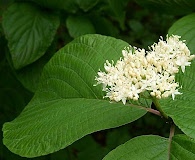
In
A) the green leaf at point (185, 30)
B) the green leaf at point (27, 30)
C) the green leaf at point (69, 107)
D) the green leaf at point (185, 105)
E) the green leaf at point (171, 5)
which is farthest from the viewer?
the green leaf at point (27, 30)

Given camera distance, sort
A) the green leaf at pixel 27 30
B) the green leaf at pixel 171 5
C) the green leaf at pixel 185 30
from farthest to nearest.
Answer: the green leaf at pixel 27 30 < the green leaf at pixel 171 5 < the green leaf at pixel 185 30

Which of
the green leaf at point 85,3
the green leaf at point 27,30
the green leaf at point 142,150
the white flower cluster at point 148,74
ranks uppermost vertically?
the white flower cluster at point 148,74

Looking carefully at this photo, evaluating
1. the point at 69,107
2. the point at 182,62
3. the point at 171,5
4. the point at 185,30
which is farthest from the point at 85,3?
the point at 182,62

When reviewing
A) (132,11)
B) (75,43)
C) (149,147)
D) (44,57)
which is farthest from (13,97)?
(132,11)

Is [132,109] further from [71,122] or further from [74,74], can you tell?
[74,74]

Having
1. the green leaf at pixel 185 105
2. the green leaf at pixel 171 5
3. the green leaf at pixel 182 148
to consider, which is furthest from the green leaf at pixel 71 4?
the green leaf at pixel 182 148

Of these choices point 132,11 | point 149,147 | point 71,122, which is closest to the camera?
point 149,147

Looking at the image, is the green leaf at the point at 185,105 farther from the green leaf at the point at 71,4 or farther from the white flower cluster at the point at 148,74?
the green leaf at the point at 71,4
